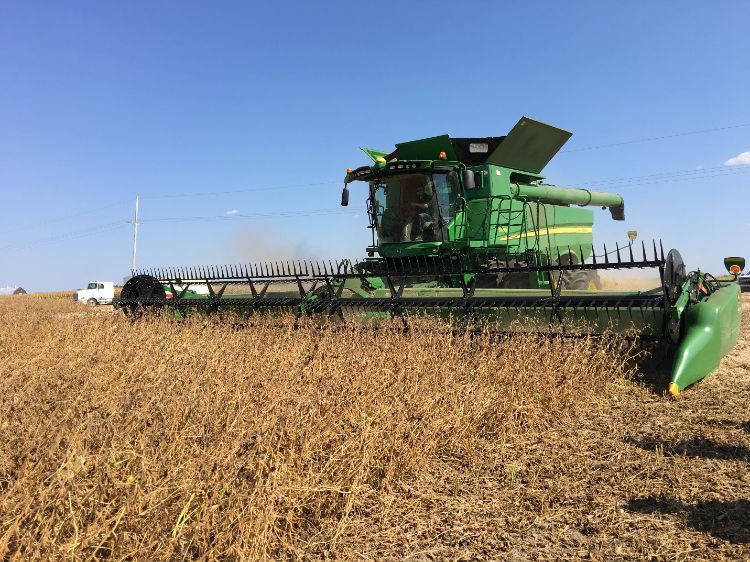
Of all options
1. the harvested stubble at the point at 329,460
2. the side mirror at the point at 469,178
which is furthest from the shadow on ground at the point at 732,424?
the side mirror at the point at 469,178

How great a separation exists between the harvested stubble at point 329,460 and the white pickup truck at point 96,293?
22.1 metres

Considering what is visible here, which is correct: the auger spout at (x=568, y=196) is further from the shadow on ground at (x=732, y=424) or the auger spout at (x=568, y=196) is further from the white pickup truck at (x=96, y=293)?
the white pickup truck at (x=96, y=293)

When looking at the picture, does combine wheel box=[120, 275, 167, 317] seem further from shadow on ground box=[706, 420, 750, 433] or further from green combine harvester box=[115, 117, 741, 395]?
shadow on ground box=[706, 420, 750, 433]

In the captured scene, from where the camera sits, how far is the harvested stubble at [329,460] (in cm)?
171

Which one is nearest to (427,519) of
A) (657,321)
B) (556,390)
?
(556,390)

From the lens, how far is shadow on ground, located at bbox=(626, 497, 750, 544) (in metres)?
2.01

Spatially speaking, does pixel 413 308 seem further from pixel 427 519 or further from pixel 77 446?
pixel 77 446

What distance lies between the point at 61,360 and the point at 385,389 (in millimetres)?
2526

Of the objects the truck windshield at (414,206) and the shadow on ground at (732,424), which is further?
the truck windshield at (414,206)

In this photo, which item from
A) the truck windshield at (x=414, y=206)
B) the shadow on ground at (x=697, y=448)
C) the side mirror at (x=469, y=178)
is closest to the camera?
the shadow on ground at (x=697, y=448)

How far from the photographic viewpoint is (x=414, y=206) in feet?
23.6

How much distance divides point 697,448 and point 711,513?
33.0 inches

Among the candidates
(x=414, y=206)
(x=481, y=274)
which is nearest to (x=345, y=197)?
(x=414, y=206)

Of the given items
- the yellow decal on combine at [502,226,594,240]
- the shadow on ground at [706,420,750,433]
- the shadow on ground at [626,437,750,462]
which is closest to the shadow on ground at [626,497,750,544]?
the shadow on ground at [626,437,750,462]
